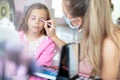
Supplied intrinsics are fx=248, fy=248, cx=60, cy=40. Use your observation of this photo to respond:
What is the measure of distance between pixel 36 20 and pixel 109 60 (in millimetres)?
387

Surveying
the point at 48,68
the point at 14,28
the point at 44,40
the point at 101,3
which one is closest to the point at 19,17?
the point at 14,28

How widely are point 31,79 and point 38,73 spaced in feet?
0.16

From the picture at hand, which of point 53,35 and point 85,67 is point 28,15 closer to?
point 53,35

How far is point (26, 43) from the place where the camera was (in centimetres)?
121

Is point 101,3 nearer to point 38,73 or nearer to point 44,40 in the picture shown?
point 44,40

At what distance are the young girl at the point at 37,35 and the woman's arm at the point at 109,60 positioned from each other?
0.24 metres

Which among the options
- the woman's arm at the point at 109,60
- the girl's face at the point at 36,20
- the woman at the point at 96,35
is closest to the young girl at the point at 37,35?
the girl's face at the point at 36,20

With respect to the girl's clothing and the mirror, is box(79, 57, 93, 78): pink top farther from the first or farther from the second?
the girl's clothing

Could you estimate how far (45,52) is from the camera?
119 centimetres

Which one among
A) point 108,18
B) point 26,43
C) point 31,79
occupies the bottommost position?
point 31,79

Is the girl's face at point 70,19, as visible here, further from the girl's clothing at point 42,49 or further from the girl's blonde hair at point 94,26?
the girl's clothing at point 42,49

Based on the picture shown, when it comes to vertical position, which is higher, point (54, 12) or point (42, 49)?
point (54, 12)

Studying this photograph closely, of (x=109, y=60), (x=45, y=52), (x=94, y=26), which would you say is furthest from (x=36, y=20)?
(x=109, y=60)

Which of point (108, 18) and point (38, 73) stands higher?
point (108, 18)
